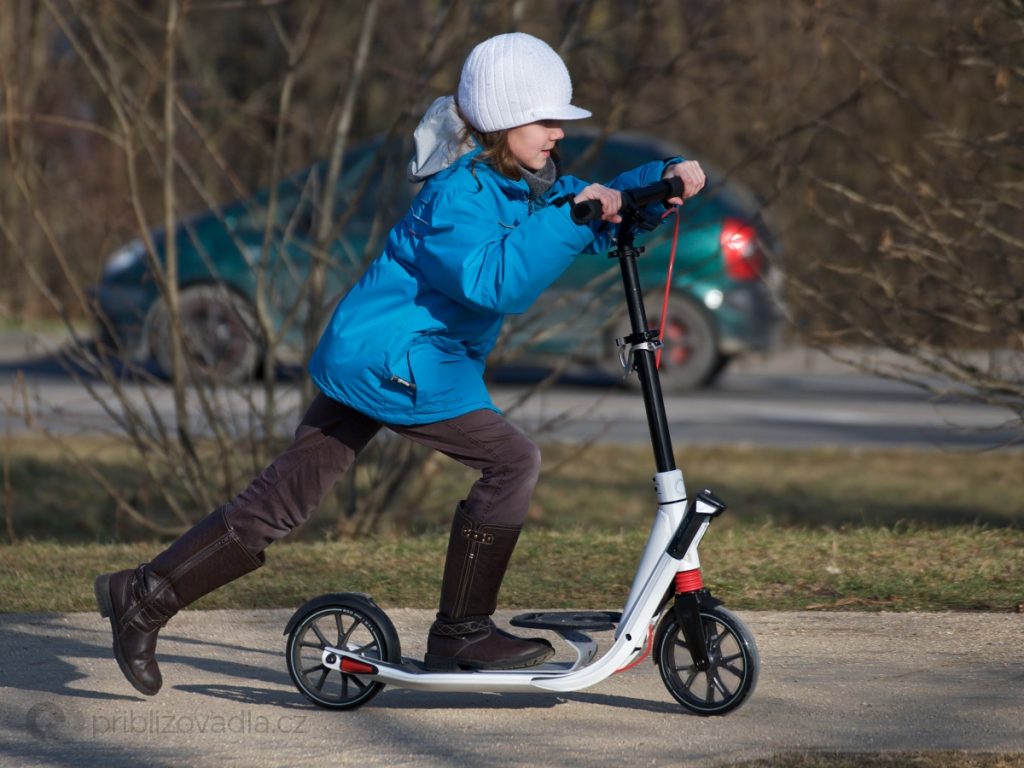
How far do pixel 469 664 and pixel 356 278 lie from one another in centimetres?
333

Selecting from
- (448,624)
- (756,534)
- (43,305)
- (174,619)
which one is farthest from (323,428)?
(43,305)

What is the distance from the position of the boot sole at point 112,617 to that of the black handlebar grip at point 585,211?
1.50 metres

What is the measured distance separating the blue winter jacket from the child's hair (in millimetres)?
18

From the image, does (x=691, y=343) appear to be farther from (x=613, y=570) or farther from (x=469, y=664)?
(x=469, y=664)

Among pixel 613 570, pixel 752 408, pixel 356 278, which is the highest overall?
pixel 752 408

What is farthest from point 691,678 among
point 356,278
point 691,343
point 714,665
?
point 691,343

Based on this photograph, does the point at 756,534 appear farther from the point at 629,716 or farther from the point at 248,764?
the point at 248,764

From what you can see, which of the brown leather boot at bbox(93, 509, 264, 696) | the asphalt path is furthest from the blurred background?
the brown leather boot at bbox(93, 509, 264, 696)

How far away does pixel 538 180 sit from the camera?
3742 millimetres

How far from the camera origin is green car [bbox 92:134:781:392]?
6.90m

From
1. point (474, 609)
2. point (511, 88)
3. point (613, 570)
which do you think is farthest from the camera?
point (613, 570)

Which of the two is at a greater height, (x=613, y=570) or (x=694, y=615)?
(x=613, y=570)

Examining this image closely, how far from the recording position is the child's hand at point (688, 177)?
3.57 m

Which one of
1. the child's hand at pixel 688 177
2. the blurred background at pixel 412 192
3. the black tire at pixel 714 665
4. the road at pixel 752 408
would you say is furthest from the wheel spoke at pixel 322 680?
the road at pixel 752 408
